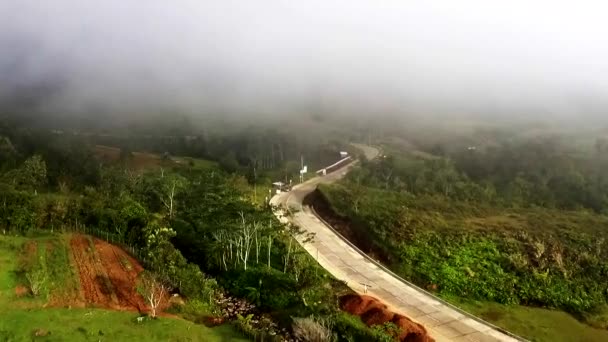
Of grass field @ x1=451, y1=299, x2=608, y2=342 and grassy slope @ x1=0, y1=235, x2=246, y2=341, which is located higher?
grassy slope @ x1=0, y1=235, x2=246, y2=341

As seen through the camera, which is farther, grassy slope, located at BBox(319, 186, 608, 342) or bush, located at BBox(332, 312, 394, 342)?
grassy slope, located at BBox(319, 186, 608, 342)

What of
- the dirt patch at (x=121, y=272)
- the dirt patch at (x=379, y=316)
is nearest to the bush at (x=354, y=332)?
the dirt patch at (x=379, y=316)

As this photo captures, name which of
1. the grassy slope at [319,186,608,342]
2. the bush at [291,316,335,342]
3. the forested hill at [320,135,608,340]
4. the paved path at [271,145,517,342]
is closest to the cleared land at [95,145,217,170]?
the forested hill at [320,135,608,340]

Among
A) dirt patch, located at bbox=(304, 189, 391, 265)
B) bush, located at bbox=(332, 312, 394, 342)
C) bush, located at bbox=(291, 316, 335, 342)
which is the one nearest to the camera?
bush, located at bbox=(291, 316, 335, 342)

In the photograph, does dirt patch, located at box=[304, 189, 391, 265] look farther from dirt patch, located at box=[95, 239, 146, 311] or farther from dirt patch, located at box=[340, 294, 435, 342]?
dirt patch, located at box=[95, 239, 146, 311]

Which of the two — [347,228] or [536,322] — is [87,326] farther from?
[536,322]

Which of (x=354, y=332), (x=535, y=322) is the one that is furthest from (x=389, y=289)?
(x=535, y=322)

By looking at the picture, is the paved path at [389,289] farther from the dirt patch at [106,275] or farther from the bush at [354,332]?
the dirt patch at [106,275]
